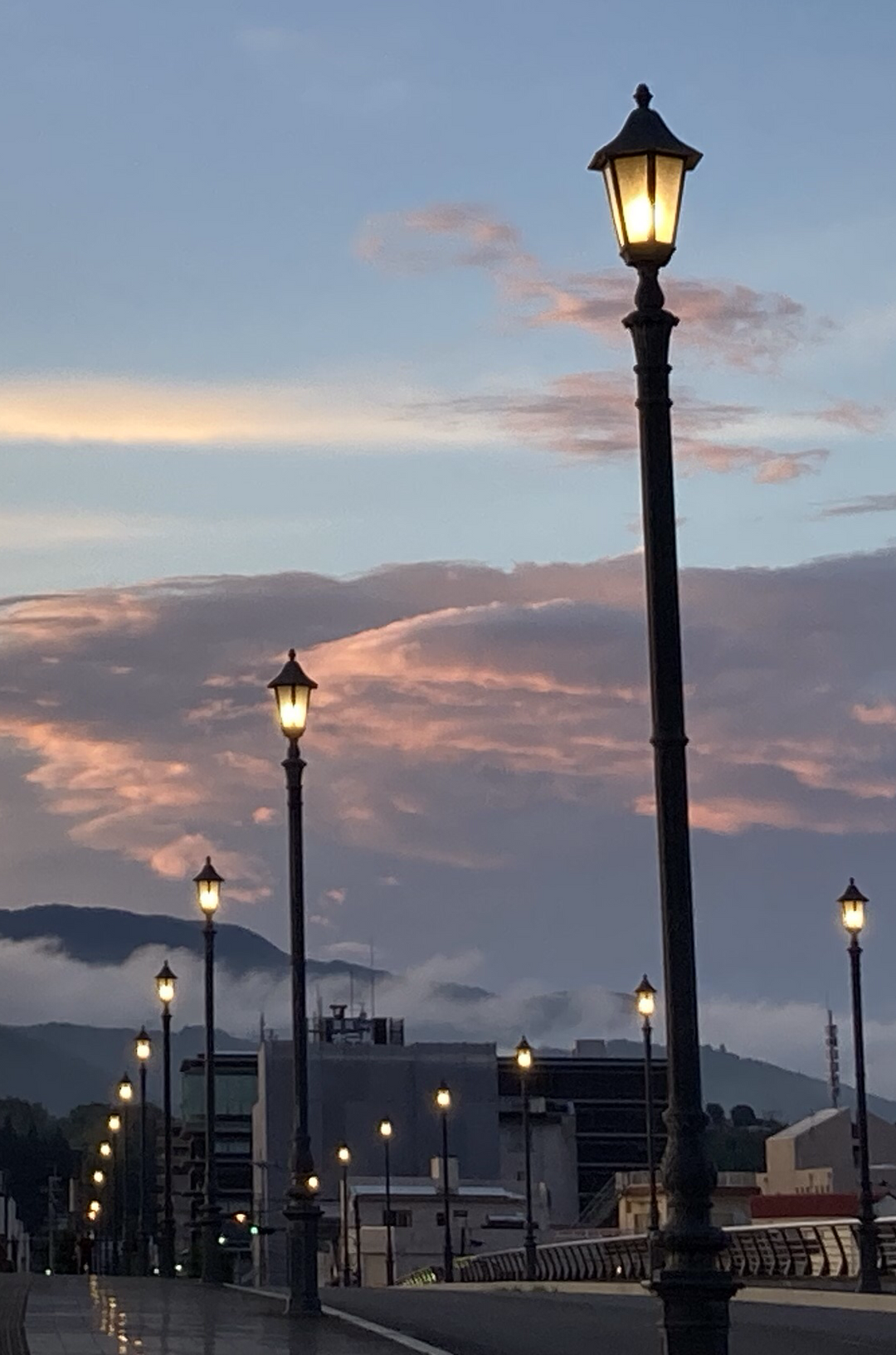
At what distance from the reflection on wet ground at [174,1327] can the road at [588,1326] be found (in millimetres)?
1196

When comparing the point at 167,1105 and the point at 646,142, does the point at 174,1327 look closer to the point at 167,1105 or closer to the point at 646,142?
the point at 646,142

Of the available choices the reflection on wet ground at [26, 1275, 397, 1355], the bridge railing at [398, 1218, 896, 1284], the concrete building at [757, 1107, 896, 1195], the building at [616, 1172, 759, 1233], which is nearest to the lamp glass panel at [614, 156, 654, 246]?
the reflection on wet ground at [26, 1275, 397, 1355]

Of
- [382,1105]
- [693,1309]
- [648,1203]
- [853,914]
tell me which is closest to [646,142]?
[693,1309]

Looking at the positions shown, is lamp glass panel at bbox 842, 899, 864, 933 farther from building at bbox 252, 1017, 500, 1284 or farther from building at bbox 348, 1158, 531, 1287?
building at bbox 252, 1017, 500, 1284

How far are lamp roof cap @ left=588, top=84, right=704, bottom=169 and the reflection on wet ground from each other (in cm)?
1236

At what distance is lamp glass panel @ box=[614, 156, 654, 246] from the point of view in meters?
14.7

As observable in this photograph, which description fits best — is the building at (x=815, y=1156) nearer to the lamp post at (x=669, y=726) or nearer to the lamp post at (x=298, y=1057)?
the lamp post at (x=298, y=1057)

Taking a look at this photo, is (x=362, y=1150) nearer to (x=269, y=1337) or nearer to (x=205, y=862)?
(x=205, y=862)

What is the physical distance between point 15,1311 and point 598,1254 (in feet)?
103

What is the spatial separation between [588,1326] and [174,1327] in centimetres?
697

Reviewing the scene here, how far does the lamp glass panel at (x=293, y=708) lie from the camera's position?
30734mm

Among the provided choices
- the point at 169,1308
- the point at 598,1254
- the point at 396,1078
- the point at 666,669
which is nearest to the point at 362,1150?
the point at 396,1078

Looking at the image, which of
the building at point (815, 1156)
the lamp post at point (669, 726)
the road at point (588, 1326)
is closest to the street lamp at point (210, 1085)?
the road at point (588, 1326)

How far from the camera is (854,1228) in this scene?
42.5 metres
